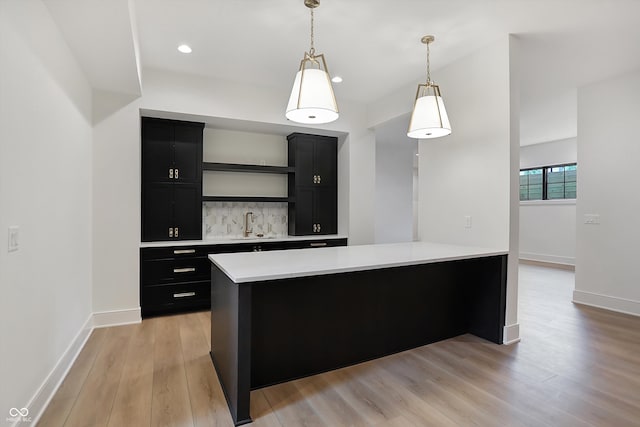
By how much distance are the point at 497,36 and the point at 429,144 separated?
49.6 inches

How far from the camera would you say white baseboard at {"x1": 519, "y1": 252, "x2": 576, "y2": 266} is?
715 cm

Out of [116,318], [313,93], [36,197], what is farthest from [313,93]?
[116,318]

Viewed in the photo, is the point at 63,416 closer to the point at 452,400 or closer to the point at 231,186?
the point at 452,400

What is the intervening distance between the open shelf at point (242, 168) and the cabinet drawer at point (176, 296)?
1.52 meters

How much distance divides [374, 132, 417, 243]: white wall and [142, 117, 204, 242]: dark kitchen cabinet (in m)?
4.20

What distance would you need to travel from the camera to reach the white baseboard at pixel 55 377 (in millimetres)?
1848

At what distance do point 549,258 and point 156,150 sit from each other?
8.45 m

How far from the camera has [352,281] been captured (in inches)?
100

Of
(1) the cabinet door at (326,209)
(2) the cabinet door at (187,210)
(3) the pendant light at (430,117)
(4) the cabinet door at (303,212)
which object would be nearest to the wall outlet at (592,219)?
(3) the pendant light at (430,117)

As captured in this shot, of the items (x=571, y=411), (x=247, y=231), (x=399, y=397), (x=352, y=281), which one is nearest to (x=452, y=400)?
(x=399, y=397)

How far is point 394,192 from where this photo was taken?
24.9ft

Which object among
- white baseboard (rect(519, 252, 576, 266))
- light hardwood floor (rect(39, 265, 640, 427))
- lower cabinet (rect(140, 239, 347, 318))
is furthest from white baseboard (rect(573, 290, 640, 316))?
lower cabinet (rect(140, 239, 347, 318))

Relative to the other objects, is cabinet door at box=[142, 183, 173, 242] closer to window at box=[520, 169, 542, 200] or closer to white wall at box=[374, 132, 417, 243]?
white wall at box=[374, 132, 417, 243]

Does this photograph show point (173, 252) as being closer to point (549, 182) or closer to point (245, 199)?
point (245, 199)
